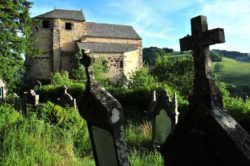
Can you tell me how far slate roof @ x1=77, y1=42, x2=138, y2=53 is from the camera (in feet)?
170

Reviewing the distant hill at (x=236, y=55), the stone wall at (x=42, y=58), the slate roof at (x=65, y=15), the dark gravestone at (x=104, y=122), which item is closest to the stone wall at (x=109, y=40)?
the slate roof at (x=65, y=15)

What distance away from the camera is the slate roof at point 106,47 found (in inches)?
2039

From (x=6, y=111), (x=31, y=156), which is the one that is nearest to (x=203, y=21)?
(x=31, y=156)

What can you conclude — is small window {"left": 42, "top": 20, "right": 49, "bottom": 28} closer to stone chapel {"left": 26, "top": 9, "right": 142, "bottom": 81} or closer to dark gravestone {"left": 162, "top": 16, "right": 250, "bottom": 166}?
stone chapel {"left": 26, "top": 9, "right": 142, "bottom": 81}

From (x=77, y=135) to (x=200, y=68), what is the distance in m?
6.97

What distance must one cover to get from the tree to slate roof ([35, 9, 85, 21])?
82.4ft

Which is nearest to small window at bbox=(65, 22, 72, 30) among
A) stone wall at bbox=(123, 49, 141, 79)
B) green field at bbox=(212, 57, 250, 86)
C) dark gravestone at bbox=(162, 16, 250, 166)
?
stone wall at bbox=(123, 49, 141, 79)

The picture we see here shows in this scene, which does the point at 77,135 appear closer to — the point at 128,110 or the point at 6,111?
the point at 6,111

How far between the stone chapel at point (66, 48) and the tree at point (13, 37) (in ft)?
75.9

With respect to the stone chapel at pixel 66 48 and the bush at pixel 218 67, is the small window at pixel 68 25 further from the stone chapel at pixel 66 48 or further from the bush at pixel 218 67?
the bush at pixel 218 67

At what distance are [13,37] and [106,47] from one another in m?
28.2

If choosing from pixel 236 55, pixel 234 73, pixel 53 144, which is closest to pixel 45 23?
pixel 53 144

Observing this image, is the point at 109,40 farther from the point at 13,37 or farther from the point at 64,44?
the point at 13,37

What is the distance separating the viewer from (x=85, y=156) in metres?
9.35
